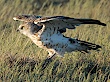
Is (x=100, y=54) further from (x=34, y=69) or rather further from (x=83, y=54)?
(x=34, y=69)

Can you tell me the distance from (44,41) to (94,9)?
4727 millimetres

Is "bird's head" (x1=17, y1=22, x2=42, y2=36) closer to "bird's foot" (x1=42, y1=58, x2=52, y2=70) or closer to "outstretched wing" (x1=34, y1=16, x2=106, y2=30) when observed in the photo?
"outstretched wing" (x1=34, y1=16, x2=106, y2=30)

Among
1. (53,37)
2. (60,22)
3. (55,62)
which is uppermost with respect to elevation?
(60,22)

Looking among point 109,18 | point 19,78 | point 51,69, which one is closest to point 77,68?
point 51,69

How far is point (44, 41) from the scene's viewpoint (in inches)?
311

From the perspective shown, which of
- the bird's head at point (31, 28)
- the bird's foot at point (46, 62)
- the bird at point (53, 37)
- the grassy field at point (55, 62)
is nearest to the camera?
the grassy field at point (55, 62)

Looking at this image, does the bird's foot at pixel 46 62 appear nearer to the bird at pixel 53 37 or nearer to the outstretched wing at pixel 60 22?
the bird at pixel 53 37

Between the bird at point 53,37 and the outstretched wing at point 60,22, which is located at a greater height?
the outstretched wing at point 60,22

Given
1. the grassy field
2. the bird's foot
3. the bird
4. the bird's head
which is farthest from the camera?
the bird's head

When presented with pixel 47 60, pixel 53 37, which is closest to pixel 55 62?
pixel 47 60

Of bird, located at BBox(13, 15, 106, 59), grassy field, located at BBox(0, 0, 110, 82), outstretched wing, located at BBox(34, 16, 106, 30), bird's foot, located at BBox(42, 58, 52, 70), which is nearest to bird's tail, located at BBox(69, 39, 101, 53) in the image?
bird, located at BBox(13, 15, 106, 59)

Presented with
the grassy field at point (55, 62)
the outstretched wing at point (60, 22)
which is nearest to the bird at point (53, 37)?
the outstretched wing at point (60, 22)

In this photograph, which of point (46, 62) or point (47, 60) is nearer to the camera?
point (46, 62)

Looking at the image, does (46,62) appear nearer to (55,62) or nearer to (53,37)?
(55,62)
